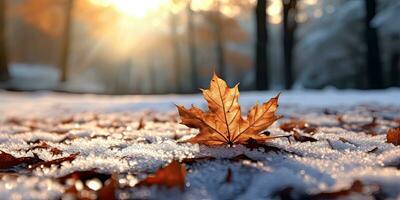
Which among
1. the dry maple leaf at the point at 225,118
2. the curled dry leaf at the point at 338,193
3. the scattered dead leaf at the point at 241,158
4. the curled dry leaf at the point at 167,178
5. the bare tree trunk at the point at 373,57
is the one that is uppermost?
the bare tree trunk at the point at 373,57

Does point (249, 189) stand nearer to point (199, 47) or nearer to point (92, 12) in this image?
point (92, 12)

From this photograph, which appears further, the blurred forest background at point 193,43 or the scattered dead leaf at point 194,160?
the blurred forest background at point 193,43

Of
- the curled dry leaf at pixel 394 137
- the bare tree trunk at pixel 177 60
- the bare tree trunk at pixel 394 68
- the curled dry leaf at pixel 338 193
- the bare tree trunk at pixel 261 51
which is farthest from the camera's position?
the bare tree trunk at pixel 177 60

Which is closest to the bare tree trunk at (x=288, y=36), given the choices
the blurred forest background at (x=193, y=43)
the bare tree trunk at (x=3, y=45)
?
the blurred forest background at (x=193, y=43)

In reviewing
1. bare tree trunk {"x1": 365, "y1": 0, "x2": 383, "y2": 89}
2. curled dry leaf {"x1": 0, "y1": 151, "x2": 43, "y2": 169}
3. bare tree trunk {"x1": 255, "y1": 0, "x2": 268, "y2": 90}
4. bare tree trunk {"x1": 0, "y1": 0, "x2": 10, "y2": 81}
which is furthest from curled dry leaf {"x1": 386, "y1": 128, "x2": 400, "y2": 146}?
bare tree trunk {"x1": 0, "y1": 0, "x2": 10, "y2": 81}

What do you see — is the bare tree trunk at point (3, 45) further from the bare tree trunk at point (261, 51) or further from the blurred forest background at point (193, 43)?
the bare tree trunk at point (261, 51)
